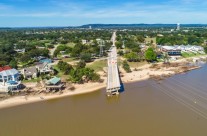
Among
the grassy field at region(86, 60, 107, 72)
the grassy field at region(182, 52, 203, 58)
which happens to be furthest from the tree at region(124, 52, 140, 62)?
the grassy field at region(182, 52, 203, 58)

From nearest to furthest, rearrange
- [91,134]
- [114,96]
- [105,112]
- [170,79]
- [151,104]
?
1. [91,134]
2. [105,112]
3. [151,104]
4. [114,96]
5. [170,79]

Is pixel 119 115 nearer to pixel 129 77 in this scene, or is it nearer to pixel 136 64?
pixel 129 77

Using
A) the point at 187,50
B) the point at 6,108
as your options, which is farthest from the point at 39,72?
the point at 187,50

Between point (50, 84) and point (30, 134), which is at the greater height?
point (50, 84)

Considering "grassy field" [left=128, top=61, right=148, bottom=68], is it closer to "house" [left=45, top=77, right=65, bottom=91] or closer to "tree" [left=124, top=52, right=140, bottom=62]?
"tree" [left=124, top=52, right=140, bottom=62]

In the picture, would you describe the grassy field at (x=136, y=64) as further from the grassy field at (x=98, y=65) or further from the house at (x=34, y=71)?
the house at (x=34, y=71)

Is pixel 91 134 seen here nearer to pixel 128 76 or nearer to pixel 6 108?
pixel 6 108
